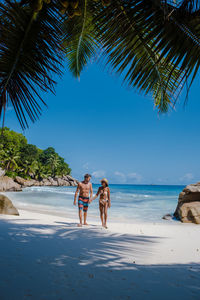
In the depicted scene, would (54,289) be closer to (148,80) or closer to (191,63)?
(191,63)

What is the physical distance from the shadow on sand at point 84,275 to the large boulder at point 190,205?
19.3 ft

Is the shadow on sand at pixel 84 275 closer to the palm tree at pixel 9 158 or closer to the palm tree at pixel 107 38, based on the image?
the palm tree at pixel 107 38

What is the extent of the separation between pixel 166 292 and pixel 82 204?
463 centimetres

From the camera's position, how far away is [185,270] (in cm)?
256

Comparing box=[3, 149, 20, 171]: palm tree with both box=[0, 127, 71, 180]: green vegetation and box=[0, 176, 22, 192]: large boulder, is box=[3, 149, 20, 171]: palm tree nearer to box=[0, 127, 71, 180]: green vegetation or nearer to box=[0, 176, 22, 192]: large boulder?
box=[0, 127, 71, 180]: green vegetation

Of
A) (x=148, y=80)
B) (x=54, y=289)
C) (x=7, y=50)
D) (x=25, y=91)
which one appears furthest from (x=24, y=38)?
(x=54, y=289)

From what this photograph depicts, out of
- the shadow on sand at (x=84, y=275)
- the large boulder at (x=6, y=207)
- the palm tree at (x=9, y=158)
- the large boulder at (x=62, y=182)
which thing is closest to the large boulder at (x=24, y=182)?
the palm tree at (x=9, y=158)

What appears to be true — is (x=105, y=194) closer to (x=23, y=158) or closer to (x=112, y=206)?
(x=112, y=206)

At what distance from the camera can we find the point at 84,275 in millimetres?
2240

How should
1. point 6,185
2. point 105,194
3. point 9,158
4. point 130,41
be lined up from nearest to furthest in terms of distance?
1. point 130,41
2. point 105,194
3. point 6,185
4. point 9,158

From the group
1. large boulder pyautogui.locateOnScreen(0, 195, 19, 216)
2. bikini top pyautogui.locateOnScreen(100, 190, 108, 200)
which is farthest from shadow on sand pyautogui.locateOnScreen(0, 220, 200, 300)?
large boulder pyautogui.locateOnScreen(0, 195, 19, 216)

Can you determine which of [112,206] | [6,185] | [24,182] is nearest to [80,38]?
[112,206]

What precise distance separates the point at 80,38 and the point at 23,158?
47497 millimetres

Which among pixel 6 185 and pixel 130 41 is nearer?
pixel 130 41
